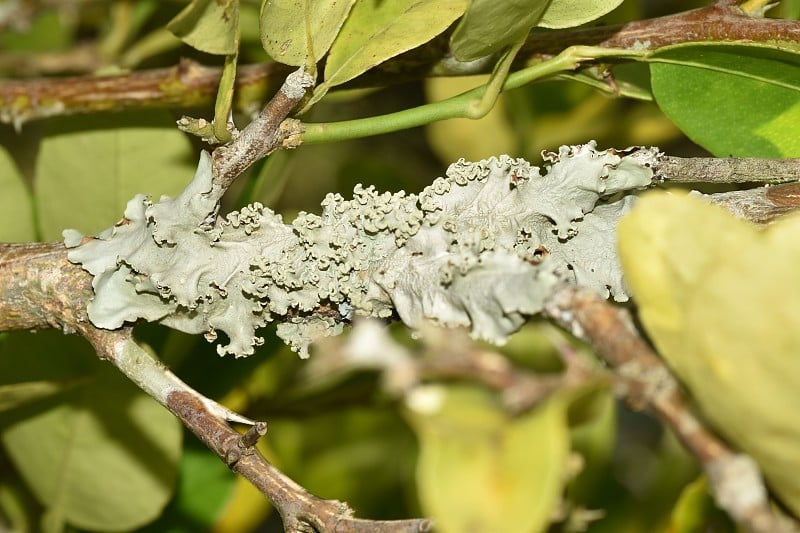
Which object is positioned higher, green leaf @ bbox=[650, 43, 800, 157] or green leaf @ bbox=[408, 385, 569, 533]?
green leaf @ bbox=[408, 385, 569, 533]

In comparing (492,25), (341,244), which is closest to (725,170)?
(492,25)

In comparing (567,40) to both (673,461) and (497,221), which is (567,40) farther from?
(673,461)

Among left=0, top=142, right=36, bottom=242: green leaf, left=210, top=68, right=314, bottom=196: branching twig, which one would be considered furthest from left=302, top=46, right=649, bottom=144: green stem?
left=0, top=142, right=36, bottom=242: green leaf

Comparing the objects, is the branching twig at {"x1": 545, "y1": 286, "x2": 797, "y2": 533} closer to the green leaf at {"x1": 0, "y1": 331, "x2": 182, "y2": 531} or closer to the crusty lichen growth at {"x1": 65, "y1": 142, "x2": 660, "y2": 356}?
the crusty lichen growth at {"x1": 65, "y1": 142, "x2": 660, "y2": 356}

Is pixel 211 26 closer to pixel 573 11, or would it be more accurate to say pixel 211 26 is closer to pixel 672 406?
pixel 573 11

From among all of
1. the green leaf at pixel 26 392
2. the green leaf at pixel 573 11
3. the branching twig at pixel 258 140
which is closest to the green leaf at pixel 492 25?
the green leaf at pixel 573 11
